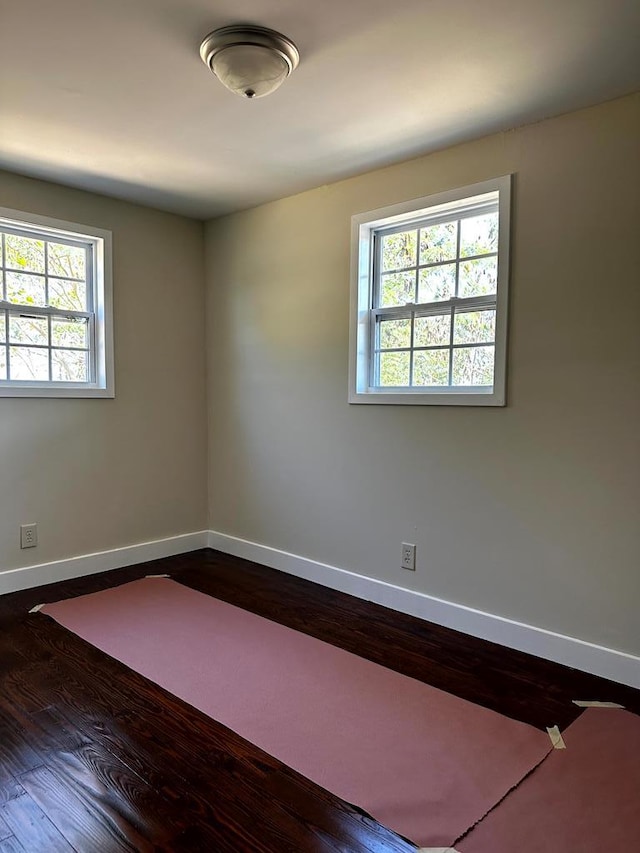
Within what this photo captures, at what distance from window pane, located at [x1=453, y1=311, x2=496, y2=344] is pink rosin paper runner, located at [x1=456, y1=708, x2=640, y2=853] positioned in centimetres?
173

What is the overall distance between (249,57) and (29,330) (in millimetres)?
2170

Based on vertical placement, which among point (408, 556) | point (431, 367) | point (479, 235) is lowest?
point (408, 556)

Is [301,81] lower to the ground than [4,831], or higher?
higher

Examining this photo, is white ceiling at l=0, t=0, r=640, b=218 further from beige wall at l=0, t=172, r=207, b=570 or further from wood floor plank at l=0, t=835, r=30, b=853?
wood floor plank at l=0, t=835, r=30, b=853

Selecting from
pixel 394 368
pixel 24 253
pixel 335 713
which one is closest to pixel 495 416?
pixel 394 368

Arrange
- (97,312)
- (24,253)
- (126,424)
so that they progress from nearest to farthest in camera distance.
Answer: (24,253) → (97,312) → (126,424)

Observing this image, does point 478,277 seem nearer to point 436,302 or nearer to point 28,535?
point 436,302

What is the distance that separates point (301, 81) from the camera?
2188mm

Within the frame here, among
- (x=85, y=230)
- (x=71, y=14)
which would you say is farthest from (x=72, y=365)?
(x=71, y=14)

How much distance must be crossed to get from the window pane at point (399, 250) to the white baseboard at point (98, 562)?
2406 mm

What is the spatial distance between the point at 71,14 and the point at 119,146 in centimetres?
104

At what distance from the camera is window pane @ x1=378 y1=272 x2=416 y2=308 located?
312cm

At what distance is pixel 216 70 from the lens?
2.01 meters

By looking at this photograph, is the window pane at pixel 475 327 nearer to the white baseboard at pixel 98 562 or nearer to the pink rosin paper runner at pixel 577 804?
the pink rosin paper runner at pixel 577 804
